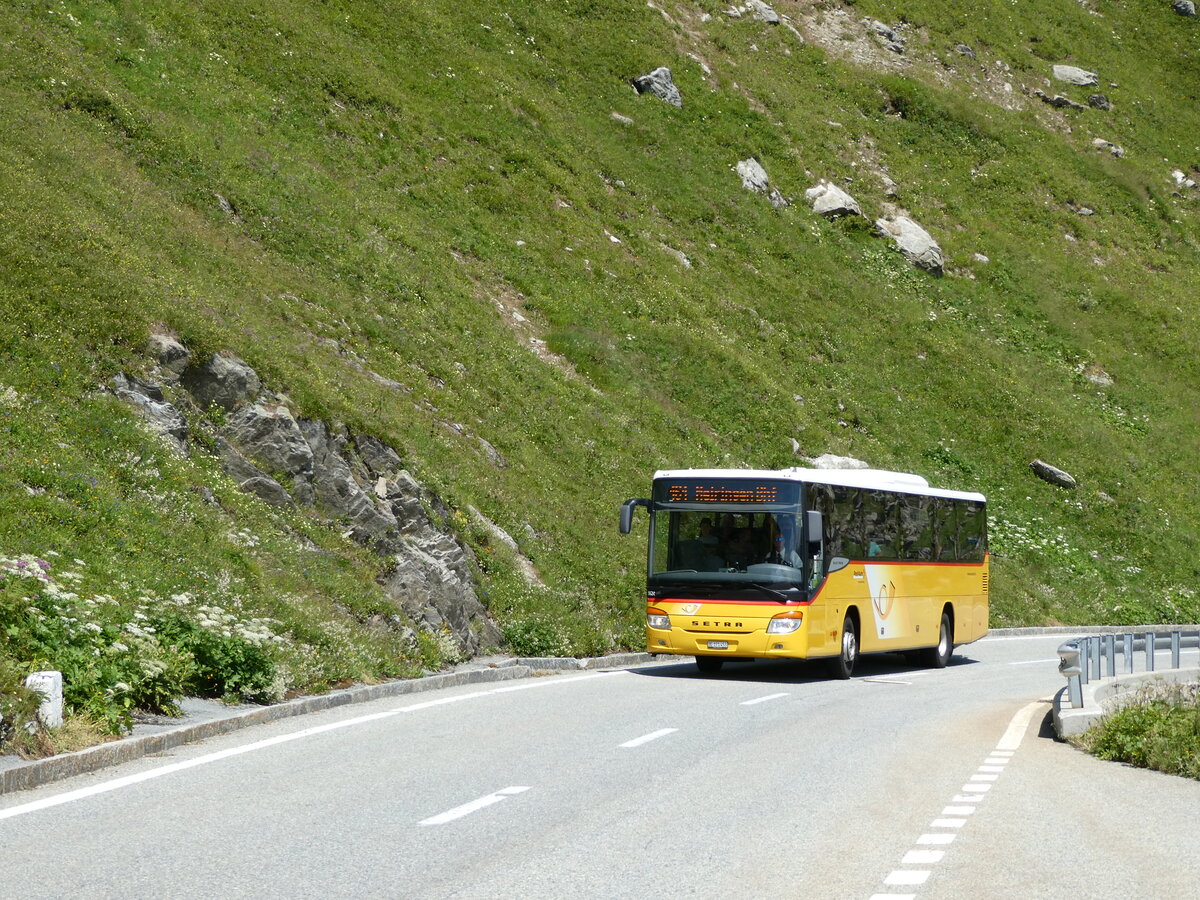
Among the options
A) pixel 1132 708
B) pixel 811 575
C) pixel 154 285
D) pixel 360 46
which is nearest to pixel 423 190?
pixel 360 46

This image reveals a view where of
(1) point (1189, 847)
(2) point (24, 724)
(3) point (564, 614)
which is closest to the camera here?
(1) point (1189, 847)

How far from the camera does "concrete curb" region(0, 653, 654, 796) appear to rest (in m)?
9.10

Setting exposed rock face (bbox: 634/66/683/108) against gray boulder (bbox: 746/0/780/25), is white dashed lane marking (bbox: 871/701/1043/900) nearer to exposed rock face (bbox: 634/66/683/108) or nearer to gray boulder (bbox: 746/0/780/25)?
exposed rock face (bbox: 634/66/683/108)

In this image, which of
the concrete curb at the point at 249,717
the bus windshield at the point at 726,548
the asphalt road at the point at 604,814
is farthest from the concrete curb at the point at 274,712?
the bus windshield at the point at 726,548

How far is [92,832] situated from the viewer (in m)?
7.62

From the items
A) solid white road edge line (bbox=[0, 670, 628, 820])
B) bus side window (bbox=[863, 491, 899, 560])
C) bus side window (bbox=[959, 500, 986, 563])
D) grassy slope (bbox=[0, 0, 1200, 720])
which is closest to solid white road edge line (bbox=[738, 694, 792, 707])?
solid white road edge line (bbox=[0, 670, 628, 820])

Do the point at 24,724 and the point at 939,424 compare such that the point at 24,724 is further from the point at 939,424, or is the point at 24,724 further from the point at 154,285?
the point at 939,424

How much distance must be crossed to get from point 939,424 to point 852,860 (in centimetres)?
3534

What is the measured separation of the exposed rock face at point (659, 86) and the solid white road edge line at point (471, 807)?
146 ft

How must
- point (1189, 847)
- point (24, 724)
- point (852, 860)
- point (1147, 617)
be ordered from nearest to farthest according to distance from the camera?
point (852, 860), point (1189, 847), point (24, 724), point (1147, 617)

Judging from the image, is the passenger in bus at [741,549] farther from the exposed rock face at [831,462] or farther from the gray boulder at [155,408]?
the exposed rock face at [831,462]

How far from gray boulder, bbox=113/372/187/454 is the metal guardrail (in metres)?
12.2

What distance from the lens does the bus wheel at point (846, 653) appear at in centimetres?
1995

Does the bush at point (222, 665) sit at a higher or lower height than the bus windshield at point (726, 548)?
lower
